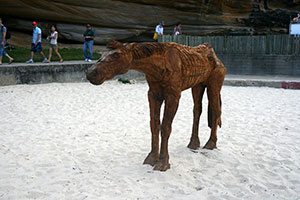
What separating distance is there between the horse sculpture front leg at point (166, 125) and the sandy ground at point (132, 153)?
4.7 inches

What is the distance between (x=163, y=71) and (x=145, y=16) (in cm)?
1320

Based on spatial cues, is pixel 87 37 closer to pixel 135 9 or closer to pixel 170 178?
pixel 135 9

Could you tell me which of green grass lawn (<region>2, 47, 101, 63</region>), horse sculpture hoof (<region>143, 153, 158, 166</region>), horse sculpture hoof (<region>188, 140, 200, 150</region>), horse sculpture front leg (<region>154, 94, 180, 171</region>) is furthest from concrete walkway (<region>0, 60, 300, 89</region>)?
horse sculpture front leg (<region>154, 94, 180, 171</region>)

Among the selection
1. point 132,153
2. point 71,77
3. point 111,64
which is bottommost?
point 132,153

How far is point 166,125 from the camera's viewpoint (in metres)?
3.49

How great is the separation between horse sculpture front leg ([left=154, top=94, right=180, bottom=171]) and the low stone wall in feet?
23.9

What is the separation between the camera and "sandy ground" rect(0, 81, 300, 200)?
318 centimetres

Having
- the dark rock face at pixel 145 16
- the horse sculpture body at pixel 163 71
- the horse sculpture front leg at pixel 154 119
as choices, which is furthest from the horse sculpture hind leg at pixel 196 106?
the dark rock face at pixel 145 16

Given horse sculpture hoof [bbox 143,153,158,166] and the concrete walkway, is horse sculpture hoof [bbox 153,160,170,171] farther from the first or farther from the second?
the concrete walkway

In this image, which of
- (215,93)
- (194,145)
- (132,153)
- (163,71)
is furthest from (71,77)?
(163,71)

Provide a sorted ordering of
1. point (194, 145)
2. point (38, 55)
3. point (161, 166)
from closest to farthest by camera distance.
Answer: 1. point (161, 166)
2. point (194, 145)
3. point (38, 55)

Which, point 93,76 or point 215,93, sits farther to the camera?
point 215,93

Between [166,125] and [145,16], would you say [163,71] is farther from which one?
[145,16]

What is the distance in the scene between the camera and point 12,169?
11.9 feet
